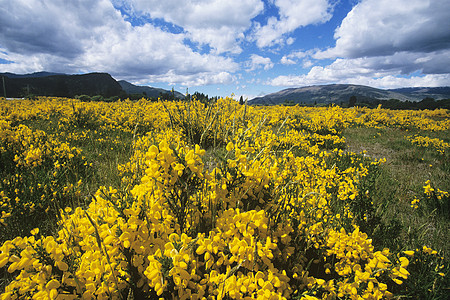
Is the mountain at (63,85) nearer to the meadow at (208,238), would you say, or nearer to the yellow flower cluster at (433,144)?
the yellow flower cluster at (433,144)

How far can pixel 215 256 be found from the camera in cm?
138

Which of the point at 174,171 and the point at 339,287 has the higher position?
the point at 174,171

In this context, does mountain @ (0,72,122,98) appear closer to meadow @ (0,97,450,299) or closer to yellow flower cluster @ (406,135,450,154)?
yellow flower cluster @ (406,135,450,154)

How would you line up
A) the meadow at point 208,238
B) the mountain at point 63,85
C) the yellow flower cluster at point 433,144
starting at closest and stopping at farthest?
the meadow at point 208,238 → the yellow flower cluster at point 433,144 → the mountain at point 63,85

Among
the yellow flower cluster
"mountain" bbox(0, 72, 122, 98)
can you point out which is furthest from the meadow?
"mountain" bbox(0, 72, 122, 98)

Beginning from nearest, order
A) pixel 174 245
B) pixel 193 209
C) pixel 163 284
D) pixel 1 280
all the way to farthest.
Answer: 1. pixel 163 284
2. pixel 174 245
3. pixel 193 209
4. pixel 1 280

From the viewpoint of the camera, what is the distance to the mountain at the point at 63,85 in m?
85.1

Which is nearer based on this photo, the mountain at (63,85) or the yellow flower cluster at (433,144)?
the yellow flower cluster at (433,144)

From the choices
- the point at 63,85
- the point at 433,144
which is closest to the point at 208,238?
the point at 433,144

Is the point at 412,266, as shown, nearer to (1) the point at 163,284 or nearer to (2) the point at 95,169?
(1) the point at 163,284

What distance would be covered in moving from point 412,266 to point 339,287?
4.05 feet

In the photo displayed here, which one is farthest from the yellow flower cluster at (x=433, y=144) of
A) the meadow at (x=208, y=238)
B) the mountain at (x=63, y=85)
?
the mountain at (x=63, y=85)

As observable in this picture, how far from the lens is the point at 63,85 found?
98625mm

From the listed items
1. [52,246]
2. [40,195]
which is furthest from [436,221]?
[40,195]
